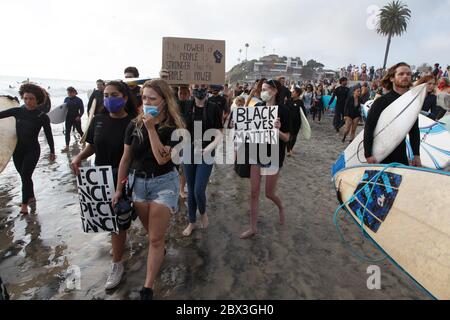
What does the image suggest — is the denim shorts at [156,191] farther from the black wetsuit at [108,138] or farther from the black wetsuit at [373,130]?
the black wetsuit at [373,130]

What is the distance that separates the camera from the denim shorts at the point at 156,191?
257cm

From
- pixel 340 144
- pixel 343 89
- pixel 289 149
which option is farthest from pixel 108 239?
pixel 343 89

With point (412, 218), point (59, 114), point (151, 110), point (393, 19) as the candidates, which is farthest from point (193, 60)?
point (393, 19)

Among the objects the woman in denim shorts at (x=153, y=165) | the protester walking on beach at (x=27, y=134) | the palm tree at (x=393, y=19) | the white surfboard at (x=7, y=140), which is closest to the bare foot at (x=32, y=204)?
the protester walking on beach at (x=27, y=134)

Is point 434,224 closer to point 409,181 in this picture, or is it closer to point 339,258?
point 409,181

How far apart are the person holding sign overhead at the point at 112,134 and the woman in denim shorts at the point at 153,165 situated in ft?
0.89

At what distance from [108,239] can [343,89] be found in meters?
10.8

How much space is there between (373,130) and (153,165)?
8.31ft

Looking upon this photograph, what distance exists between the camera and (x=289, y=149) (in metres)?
8.54

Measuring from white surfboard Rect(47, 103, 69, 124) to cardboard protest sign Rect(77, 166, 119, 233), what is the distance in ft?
24.6

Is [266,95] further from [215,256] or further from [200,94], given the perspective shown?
[215,256]

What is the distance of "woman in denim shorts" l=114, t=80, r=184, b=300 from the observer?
8.26 feet

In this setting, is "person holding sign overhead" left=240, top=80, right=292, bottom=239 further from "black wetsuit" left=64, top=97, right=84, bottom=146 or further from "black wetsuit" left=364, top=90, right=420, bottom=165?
"black wetsuit" left=64, top=97, right=84, bottom=146
